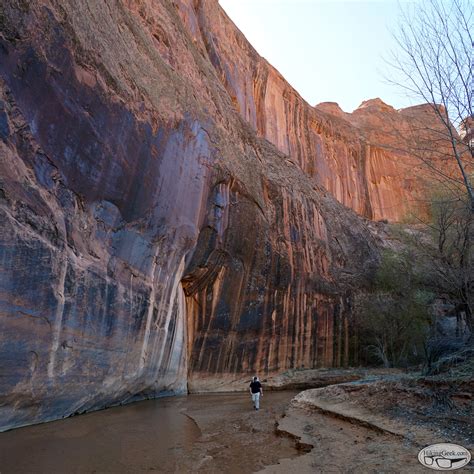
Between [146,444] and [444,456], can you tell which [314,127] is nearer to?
[146,444]

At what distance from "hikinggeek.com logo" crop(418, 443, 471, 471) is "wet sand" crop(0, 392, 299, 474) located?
2257mm

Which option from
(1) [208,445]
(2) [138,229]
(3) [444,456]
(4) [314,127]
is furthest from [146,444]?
(4) [314,127]

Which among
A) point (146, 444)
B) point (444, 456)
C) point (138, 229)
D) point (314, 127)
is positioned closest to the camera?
point (444, 456)

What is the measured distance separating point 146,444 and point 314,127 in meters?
38.0

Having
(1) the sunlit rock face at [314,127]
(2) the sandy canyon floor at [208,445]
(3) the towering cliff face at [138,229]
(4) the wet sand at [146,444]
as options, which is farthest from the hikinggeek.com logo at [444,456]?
(1) the sunlit rock face at [314,127]

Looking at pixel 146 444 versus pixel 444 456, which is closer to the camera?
pixel 444 456

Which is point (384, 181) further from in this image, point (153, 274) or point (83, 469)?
point (83, 469)

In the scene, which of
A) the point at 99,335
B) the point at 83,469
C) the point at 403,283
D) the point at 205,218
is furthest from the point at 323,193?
the point at 83,469

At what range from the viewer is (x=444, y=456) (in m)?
5.62

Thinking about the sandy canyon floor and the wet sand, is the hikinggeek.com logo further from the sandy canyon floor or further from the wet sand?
the wet sand

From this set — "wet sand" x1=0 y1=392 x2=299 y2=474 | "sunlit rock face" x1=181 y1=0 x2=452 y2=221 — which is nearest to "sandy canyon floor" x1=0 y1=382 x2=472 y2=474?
"wet sand" x1=0 y1=392 x2=299 y2=474

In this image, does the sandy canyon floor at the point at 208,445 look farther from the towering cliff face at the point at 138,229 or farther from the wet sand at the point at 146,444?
the towering cliff face at the point at 138,229

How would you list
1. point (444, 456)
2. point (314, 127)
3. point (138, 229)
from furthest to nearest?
1. point (314, 127)
2. point (138, 229)
3. point (444, 456)

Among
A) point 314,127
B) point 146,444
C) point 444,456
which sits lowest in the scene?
point 146,444
